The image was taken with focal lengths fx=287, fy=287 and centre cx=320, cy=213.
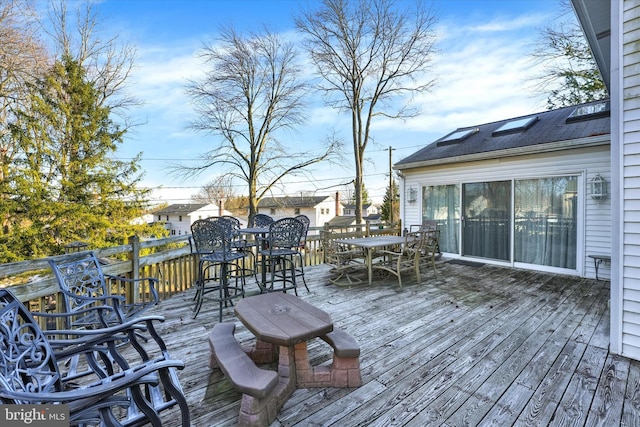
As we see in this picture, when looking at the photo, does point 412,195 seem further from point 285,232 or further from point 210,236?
point 210,236

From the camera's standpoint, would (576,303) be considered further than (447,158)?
No

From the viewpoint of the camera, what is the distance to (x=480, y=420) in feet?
5.86

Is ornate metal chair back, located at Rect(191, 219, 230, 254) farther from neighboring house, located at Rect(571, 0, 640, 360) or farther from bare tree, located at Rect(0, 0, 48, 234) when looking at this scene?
bare tree, located at Rect(0, 0, 48, 234)

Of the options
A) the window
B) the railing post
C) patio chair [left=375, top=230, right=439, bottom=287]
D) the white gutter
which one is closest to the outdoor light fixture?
the white gutter

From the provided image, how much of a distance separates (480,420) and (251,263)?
178 inches

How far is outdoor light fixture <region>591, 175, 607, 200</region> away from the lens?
487 cm

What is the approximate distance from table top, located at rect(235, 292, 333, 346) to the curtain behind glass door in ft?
18.2

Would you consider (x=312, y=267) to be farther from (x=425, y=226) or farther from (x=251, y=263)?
(x=425, y=226)

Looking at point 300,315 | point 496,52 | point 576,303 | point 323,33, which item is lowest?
point 576,303

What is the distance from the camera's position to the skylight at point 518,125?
6594 mm

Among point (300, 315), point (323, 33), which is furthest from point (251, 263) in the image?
point (323, 33)

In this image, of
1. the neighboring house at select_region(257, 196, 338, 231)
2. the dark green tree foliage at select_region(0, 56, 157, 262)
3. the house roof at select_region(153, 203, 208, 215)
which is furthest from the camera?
the house roof at select_region(153, 203, 208, 215)

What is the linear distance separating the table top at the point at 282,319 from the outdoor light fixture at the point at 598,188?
5538 mm

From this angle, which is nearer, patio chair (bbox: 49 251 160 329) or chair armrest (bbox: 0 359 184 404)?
chair armrest (bbox: 0 359 184 404)
